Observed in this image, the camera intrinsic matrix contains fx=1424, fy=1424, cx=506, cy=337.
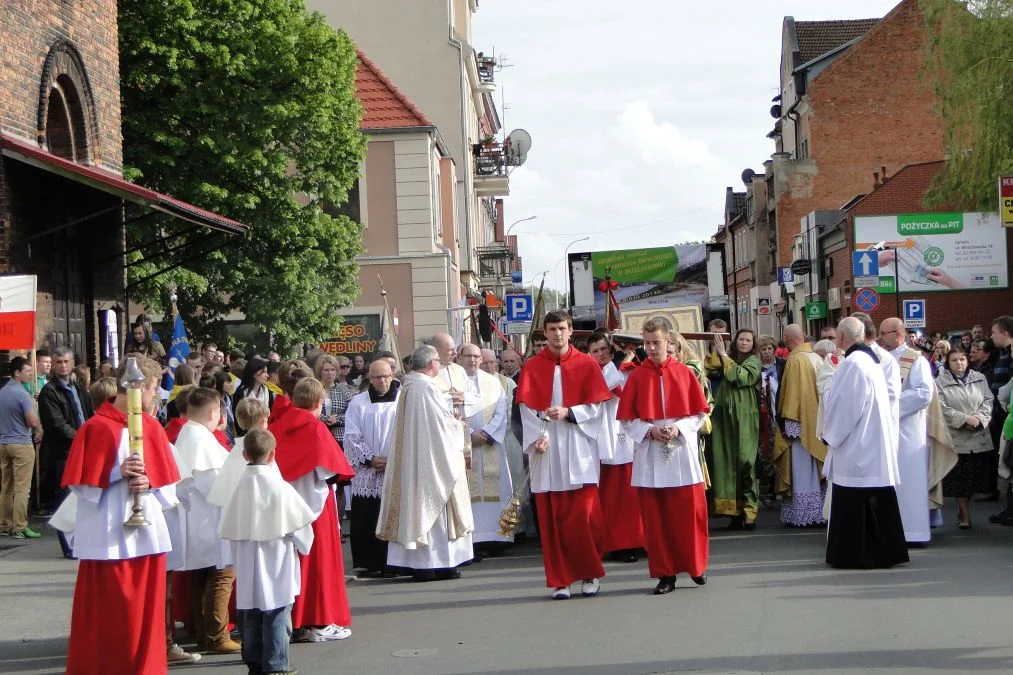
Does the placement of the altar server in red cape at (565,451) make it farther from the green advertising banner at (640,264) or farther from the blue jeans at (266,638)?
the green advertising banner at (640,264)

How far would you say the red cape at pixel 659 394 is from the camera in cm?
1056

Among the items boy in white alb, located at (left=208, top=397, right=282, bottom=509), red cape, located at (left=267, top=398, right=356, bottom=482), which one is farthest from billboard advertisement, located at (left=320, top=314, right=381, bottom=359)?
boy in white alb, located at (left=208, top=397, right=282, bottom=509)

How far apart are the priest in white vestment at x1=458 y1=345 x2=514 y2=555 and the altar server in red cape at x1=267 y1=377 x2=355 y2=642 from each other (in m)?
3.91

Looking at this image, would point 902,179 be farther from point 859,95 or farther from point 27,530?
point 27,530

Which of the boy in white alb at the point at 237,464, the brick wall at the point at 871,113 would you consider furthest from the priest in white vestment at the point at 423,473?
the brick wall at the point at 871,113

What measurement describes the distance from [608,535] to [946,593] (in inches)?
137

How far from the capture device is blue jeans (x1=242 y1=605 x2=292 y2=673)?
7.80 meters

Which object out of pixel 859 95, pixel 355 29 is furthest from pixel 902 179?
pixel 355 29

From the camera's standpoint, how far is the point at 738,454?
1440 centimetres

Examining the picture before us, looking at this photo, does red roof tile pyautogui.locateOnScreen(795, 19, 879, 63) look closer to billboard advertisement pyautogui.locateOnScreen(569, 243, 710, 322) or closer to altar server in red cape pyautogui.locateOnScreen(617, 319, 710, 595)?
billboard advertisement pyautogui.locateOnScreen(569, 243, 710, 322)

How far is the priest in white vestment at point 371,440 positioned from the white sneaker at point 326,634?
109 inches

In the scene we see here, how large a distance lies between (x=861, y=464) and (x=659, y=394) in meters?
2.07

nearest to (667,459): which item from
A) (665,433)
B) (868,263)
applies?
(665,433)

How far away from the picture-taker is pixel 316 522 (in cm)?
910
